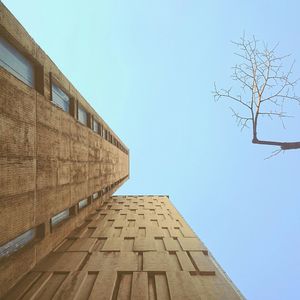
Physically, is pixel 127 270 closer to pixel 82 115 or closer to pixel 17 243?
pixel 17 243

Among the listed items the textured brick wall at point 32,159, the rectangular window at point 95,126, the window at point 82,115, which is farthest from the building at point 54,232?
the rectangular window at point 95,126

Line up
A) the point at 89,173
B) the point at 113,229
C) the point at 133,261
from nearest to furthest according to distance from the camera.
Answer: the point at 133,261 → the point at 113,229 → the point at 89,173

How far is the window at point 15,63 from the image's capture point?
823 cm

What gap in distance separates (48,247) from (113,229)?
5558mm

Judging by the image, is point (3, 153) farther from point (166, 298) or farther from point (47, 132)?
point (166, 298)

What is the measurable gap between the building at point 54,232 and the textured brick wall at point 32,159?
3 cm

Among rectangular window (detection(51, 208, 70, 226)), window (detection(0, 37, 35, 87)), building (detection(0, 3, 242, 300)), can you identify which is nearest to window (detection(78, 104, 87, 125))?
building (detection(0, 3, 242, 300))

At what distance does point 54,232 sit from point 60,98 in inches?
217

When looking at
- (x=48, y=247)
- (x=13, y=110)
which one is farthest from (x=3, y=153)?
(x=48, y=247)

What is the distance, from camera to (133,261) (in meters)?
11.3

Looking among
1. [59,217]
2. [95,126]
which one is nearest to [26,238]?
[59,217]

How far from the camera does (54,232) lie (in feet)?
39.4

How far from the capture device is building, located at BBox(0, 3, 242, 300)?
8.00 meters

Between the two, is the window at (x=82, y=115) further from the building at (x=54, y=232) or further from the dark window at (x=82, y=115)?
the building at (x=54, y=232)
